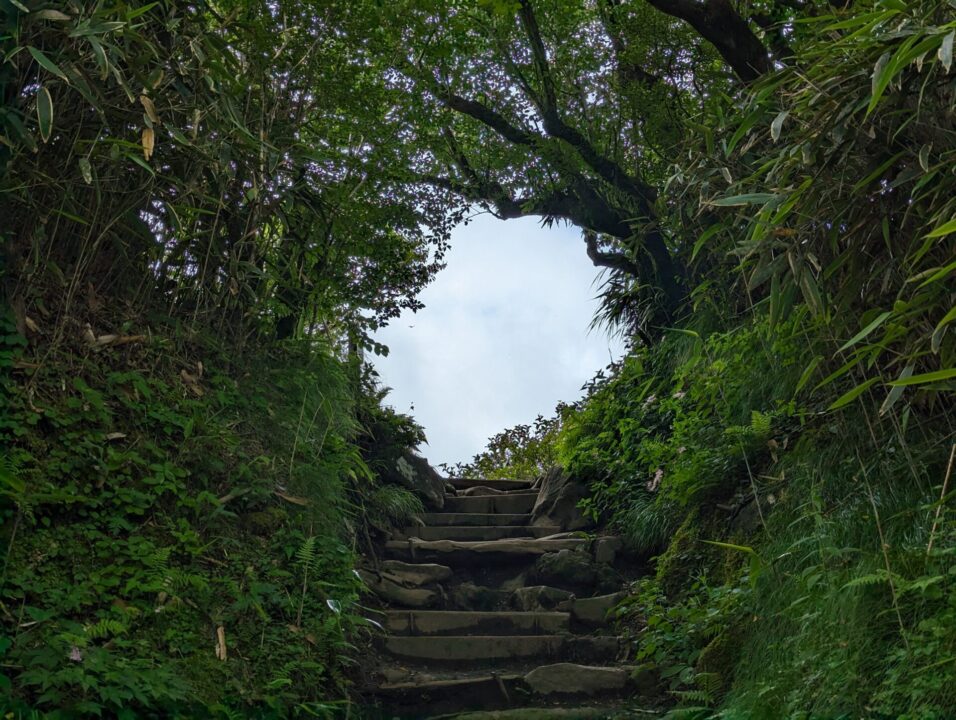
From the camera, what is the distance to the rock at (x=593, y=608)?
5.04m

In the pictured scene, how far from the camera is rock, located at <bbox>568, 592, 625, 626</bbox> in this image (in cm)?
504

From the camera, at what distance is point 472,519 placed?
23.9ft

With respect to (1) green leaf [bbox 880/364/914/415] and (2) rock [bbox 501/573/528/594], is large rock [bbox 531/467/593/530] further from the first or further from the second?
(1) green leaf [bbox 880/364/914/415]

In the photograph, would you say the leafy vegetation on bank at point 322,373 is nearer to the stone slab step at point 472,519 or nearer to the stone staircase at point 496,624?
the stone staircase at point 496,624

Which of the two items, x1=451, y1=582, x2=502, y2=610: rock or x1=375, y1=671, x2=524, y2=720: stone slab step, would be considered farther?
x1=451, y1=582, x2=502, y2=610: rock

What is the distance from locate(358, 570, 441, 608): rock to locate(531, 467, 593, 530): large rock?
1.66 meters

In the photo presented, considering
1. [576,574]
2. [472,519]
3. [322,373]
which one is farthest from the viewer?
[472,519]

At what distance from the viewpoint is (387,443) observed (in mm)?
7133

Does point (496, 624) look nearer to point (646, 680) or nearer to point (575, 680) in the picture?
point (575, 680)

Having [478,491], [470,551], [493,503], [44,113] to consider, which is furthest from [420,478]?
[44,113]

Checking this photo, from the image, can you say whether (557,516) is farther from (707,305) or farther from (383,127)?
(383,127)

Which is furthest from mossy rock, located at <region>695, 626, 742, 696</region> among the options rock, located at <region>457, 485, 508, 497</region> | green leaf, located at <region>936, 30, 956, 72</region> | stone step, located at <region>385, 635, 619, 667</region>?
rock, located at <region>457, 485, 508, 497</region>

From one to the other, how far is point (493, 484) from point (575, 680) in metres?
5.09

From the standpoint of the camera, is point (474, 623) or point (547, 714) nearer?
point (547, 714)
